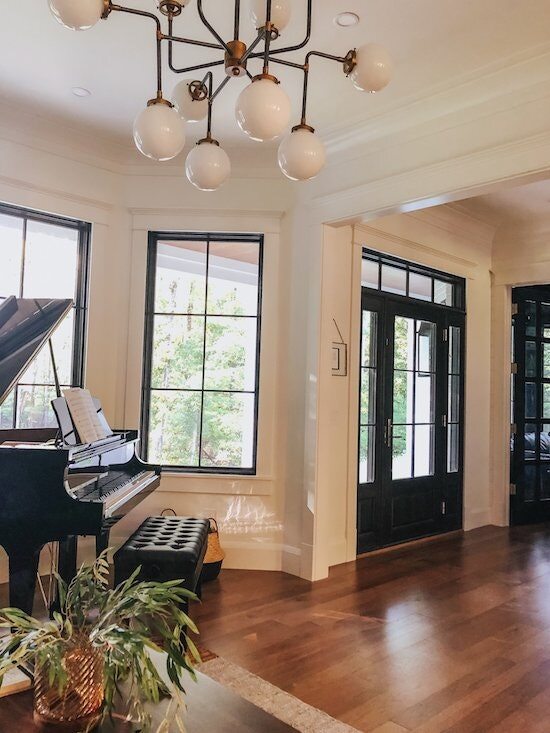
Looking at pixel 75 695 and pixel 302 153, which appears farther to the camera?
pixel 302 153

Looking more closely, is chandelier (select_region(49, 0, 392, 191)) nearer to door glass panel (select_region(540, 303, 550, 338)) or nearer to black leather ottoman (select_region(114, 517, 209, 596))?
black leather ottoman (select_region(114, 517, 209, 596))

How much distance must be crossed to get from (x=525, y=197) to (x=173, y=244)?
3144 mm

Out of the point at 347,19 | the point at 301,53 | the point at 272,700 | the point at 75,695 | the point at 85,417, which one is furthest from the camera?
the point at 85,417

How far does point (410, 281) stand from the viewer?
216 inches

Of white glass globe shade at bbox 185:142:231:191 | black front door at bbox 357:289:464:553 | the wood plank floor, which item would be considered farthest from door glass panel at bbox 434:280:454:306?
white glass globe shade at bbox 185:142:231:191

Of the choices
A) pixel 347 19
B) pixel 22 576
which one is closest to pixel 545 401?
pixel 347 19

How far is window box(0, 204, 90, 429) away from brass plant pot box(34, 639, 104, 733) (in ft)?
9.22

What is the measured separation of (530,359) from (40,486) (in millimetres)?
5490

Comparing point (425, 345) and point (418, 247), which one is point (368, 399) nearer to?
point (425, 345)

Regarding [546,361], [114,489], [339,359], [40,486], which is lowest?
[114,489]

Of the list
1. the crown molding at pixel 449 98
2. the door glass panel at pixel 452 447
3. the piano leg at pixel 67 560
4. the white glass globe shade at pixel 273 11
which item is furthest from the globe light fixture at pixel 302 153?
the door glass panel at pixel 452 447

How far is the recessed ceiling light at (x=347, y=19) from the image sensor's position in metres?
2.84

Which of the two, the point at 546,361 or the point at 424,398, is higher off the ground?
the point at 546,361

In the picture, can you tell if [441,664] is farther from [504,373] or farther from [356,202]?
[504,373]
